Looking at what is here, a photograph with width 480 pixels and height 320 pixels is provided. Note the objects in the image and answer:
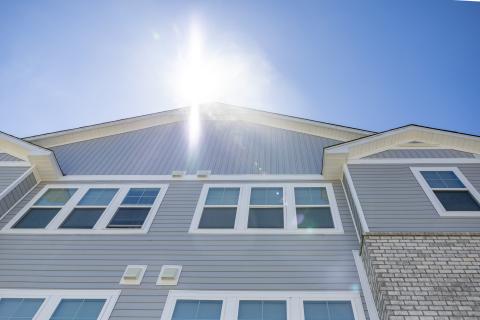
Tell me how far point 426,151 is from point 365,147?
1.74 metres

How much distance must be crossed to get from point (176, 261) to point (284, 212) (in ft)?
9.37

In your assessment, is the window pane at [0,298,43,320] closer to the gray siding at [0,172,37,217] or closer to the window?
the gray siding at [0,172,37,217]

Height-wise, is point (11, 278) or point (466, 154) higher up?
point (466, 154)

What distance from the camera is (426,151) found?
10.4 m

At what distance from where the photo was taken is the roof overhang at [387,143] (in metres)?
9.99

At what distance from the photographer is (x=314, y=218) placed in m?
9.10

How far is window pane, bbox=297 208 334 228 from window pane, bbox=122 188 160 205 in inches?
152

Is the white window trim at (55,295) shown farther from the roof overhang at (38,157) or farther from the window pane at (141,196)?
the roof overhang at (38,157)

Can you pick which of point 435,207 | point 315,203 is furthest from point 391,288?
point 315,203

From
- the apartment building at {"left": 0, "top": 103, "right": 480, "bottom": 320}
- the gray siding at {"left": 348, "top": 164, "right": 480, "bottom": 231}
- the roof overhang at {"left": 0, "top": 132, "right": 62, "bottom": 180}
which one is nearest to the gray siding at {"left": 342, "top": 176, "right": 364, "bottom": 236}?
the apartment building at {"left": 0, "top": 103, "right": 480, "bottom": 320}

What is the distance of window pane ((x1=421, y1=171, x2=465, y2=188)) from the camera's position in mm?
9117

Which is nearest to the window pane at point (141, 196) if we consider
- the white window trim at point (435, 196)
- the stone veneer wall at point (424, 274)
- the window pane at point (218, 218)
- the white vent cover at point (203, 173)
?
the white vent cover at point (203, 173)

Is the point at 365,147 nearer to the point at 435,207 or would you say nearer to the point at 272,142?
the point at 435,207

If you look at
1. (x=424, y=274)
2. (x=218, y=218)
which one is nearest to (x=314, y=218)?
(x=218, y=218)
